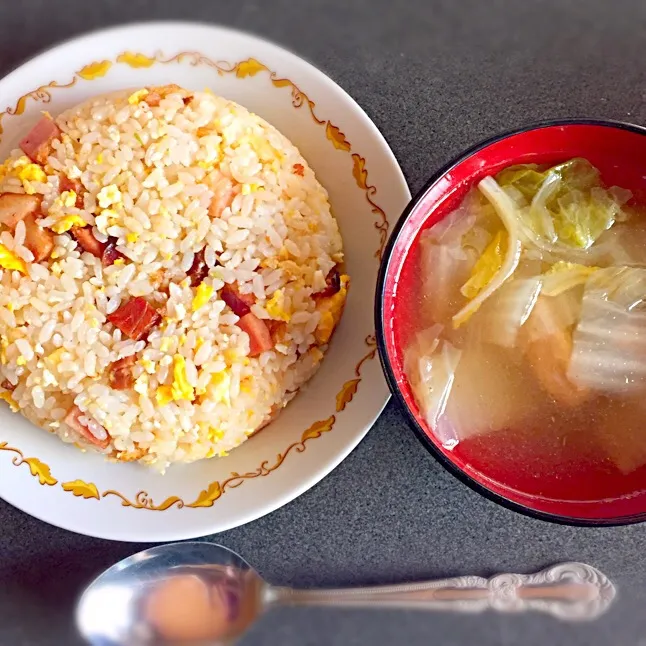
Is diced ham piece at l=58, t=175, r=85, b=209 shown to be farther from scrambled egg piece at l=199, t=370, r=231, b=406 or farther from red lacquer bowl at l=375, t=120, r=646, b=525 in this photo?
red lacquer bowl at l=375, t=120, r=646, b=525

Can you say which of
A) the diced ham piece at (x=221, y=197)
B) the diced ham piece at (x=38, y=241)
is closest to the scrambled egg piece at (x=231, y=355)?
the diced ham piece at (x=221, y=197)

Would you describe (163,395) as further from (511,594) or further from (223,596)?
(511,594)

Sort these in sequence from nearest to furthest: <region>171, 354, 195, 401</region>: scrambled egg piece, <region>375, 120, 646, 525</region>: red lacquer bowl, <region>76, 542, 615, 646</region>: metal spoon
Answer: <region>375, 120, 646, 525</region>: red lacquer bowl, <region>171, 354, 195, 401</region>: scrambled egg piece, <region>76, 542, 615, 646</region>: metal spoon

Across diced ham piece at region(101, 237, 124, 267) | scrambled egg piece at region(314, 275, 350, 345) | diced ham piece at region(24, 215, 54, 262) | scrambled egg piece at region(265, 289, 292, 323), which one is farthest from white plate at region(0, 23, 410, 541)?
diced ham piece at region(101, 237, 124, 267)

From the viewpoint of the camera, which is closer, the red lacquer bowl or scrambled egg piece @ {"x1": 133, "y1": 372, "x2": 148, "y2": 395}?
the red lacquer bowl

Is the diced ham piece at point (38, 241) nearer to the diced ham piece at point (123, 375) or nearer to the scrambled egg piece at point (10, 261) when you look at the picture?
the scrambled egg piece at point (10, 261)

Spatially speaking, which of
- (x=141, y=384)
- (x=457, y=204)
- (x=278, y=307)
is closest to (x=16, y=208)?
(x=141, y=384)
